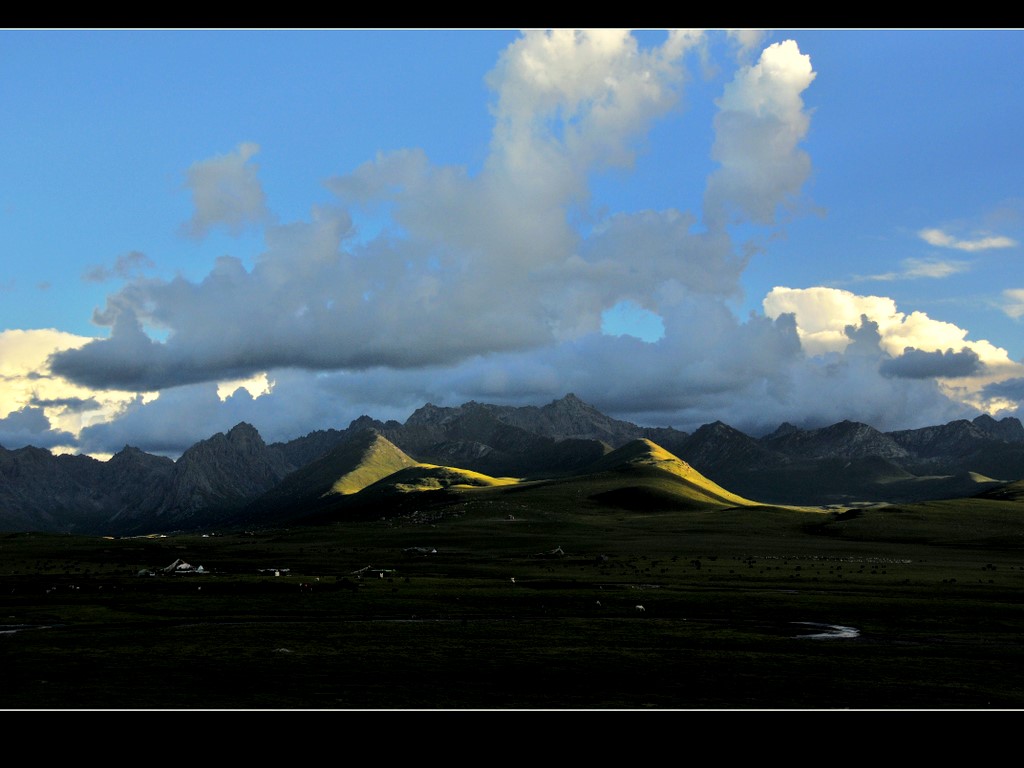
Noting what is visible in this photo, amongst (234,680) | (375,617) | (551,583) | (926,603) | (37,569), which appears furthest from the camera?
(37,569)

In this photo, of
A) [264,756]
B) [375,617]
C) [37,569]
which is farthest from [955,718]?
[37,569]

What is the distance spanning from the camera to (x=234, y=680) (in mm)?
45688

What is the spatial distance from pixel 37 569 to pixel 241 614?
88.9m

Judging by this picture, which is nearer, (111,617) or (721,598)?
(111,617)

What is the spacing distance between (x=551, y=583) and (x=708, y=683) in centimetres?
6572

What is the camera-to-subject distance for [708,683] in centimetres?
4584

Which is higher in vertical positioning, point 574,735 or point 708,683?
point 574,735

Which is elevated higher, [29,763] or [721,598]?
[29,763]

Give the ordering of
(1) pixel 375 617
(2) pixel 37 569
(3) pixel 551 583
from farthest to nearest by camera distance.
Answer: (2) pixel 37 569
(3) pixel 551 583
(1) pixel 375 617

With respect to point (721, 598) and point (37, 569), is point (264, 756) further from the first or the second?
point (37, 569)
